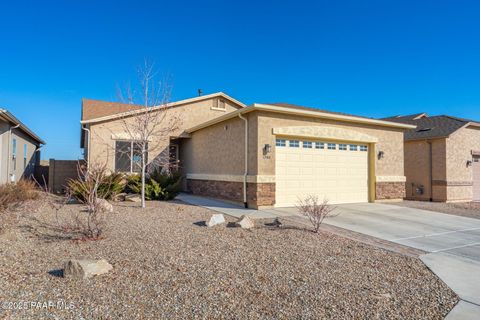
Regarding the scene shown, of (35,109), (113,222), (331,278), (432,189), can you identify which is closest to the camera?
(331,278)

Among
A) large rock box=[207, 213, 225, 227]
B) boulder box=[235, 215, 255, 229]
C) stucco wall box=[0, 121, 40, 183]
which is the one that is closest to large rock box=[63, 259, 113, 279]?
large rock box=[207, 213, 225, 227]

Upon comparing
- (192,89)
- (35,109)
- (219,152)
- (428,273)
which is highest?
(192,89)

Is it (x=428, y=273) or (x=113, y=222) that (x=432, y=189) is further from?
(x=113, y=222)

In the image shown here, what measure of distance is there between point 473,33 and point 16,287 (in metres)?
17.8

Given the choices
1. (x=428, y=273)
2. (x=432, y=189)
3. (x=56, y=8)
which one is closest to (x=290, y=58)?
(x=432, y=189)

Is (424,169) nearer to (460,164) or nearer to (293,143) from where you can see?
(460,164)

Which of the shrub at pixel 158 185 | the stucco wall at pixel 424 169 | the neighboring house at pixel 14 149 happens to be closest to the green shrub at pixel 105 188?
the shrub at pixel 158 185

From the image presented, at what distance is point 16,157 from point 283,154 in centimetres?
1432

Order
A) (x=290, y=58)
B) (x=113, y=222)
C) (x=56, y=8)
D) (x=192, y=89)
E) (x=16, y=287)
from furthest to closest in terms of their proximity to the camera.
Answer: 1. (x=192, y=89)
2. (x=290, y=58)
3. (x=56, y=8)
4. (x=113, y=222)
5. (x=16, y=287)

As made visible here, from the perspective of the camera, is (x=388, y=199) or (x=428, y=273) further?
(x=388, y=199)

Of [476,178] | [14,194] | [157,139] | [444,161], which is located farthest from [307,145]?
[476,178]

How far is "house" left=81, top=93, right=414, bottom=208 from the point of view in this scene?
10.9m

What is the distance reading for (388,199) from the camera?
13.8 meters

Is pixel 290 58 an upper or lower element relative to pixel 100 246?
upper
